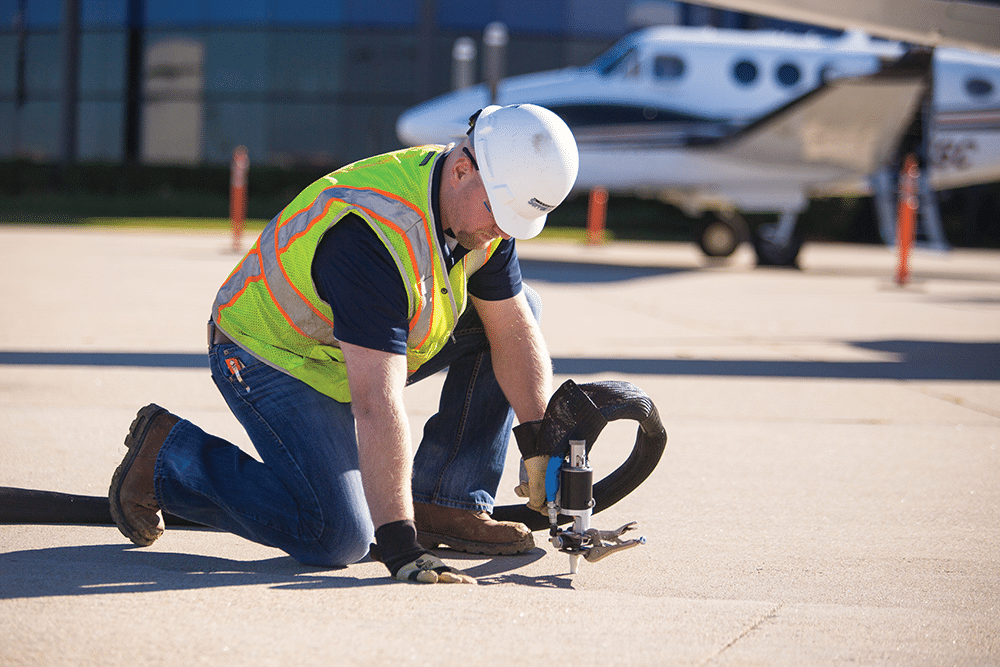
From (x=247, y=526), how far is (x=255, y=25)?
2795 cm

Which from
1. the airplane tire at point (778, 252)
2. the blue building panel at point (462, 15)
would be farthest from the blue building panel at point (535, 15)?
the airplane tire at point (778, 252)

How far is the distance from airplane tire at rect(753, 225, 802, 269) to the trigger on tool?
41.9ft

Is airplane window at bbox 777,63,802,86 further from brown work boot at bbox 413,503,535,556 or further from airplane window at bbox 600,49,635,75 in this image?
brown work boot at bbox 413,503,535,556

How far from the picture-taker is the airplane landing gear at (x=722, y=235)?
50.3 feet

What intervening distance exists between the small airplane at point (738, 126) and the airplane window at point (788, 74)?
0.01 m

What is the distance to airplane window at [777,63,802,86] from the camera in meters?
15.1

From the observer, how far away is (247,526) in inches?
110

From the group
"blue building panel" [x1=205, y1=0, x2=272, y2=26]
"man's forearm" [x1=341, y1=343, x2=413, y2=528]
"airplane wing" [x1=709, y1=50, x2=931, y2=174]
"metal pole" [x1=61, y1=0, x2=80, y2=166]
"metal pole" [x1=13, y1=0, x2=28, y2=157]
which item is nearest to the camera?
"man's forearm" [x1=341, y1=343, x2=413, y2=528]

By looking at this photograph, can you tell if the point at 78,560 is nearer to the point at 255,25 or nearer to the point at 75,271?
the point at 75,271

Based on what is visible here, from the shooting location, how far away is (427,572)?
101 inches

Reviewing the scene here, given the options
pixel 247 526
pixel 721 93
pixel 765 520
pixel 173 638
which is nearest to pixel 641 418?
pixel 765 520

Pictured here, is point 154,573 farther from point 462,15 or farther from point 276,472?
point 462,15

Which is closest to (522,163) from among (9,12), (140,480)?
(140,480)


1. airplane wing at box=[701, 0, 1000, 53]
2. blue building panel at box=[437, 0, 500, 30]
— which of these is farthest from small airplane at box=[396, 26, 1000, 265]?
blue building panel at box=[437, 0, 500, 30]
